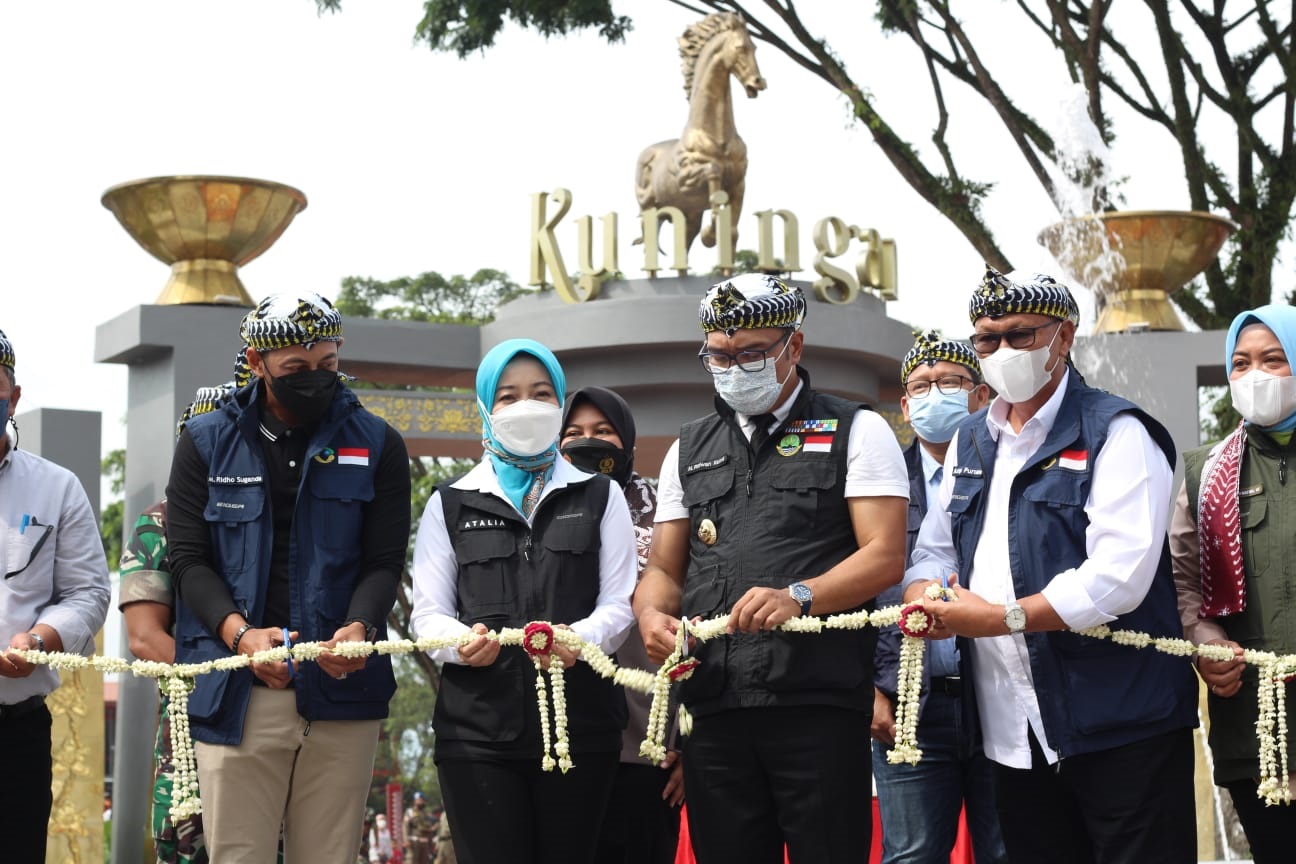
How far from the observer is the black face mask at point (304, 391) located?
13.8ft

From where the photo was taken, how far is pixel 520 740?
3.96 metres

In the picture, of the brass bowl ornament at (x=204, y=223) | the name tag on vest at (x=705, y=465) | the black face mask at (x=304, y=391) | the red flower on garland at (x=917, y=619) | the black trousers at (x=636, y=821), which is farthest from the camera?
the brass bowl ornament at (x=204, y=223)

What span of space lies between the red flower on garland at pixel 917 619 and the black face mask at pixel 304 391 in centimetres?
167

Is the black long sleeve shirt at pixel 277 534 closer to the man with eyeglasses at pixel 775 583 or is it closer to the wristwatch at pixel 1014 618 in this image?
the man with eyeglasses at pixel 775 583

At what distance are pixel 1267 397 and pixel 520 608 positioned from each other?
198 centimetres

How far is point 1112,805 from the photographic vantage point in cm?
366

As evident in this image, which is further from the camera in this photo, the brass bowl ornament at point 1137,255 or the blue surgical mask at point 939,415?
the brass bowl ornament at point 1137,255

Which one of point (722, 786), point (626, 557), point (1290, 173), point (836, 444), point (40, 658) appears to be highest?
point (1290, 173)

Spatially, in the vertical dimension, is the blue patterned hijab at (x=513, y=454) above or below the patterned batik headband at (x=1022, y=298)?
below

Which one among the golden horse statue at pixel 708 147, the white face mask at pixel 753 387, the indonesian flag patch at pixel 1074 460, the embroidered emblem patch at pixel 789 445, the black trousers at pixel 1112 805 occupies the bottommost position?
the black trousers at pixel 1112 805

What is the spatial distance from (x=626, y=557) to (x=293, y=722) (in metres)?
0.99

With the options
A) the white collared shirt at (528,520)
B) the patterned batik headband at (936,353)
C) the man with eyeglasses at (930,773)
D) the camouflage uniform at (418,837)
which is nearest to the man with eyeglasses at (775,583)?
the white collared shirt at (528,520)

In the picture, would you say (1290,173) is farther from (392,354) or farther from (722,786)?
(722,786)

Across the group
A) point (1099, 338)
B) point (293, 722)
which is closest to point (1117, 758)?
point (293, 722)
